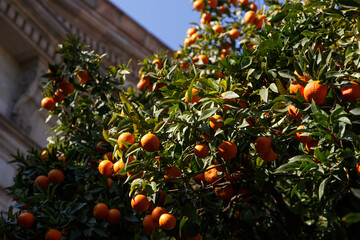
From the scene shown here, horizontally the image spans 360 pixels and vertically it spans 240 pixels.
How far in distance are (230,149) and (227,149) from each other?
1 cm

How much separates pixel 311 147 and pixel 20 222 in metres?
2.06

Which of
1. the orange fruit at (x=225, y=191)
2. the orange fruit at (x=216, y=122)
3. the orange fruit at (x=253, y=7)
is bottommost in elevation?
the orange fruit at (x=225, y=191)

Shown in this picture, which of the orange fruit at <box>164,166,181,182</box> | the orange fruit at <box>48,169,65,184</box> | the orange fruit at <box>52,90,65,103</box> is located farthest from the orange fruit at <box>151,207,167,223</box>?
the orange fruit at <box>52,90,65,103</box>

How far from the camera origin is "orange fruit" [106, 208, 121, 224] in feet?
10.3

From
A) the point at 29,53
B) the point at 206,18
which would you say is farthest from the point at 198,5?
the point at 29,53

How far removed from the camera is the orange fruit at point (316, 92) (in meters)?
2.15

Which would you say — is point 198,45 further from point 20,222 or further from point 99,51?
point 99,51

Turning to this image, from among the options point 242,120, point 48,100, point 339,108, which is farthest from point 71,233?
point 339,108

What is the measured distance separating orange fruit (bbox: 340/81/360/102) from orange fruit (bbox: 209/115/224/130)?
0.59 metres

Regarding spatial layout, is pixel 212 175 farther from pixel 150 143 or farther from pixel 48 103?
pixel 48 103

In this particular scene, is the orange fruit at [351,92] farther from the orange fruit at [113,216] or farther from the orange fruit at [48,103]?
the orange fruit at [48,103]

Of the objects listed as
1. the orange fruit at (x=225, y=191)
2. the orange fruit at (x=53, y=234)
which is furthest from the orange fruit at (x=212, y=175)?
the orange fruit at (x=53, y=234)

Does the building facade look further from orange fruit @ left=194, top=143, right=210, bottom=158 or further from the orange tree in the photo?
orange fruit @ left=194, top=143, right=210, bottom=158

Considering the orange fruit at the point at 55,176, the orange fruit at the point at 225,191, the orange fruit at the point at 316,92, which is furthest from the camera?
the orange fruit at the point at 55,176
